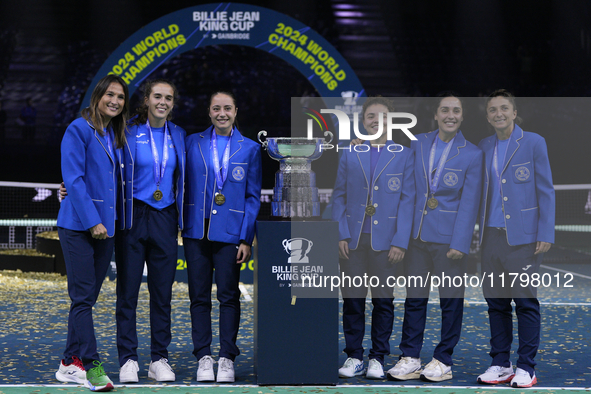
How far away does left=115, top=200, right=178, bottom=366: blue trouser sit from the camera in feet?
13.5

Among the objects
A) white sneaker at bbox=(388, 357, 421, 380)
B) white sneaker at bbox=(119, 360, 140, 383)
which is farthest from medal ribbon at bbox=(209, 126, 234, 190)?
white sneaker at bbox=(388, 357, 421, 380)

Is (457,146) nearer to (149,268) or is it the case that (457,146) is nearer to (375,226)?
(375,226)

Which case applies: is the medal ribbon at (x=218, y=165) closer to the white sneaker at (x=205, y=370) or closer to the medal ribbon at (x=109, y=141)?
the medal ribbon at (x=109, y=141)

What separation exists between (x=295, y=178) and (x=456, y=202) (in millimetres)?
992

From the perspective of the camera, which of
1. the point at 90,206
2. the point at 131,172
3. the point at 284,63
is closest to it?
the point at 90,206

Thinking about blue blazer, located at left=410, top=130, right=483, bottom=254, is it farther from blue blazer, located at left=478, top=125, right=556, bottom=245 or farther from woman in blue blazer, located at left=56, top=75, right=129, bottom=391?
woman in blue blazer, located at left=56, top=75, right=129, bottom=391

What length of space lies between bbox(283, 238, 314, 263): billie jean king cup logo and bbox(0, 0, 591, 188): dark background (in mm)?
7774

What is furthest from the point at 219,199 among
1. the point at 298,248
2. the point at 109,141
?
the point at 109,141

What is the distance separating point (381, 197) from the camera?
434cm

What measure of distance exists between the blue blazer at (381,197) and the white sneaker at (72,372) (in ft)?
5.75

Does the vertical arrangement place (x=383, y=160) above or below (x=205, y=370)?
above

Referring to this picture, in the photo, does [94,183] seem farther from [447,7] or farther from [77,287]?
[447,7]

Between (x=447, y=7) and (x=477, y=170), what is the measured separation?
363 inches

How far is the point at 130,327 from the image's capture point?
13.7ft
